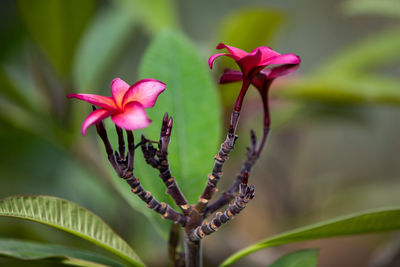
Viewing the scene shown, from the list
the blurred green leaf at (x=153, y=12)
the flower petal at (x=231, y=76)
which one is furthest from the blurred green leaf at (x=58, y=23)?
the flower petal at (x=231, y=76)

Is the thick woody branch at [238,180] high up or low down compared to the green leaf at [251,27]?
down

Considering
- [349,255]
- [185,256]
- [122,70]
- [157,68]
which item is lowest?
[349,255]

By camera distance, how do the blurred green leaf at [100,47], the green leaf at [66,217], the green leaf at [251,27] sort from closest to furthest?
the green leaf at [66,217]
the green leaf at [251,27]
the blurred green leaf at [100,47]

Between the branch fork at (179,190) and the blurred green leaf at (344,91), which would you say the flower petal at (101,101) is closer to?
the branch fork at (179,190)

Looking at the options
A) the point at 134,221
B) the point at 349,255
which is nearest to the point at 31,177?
the point at 134,221

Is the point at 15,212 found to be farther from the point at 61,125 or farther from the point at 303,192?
the point at 303,192

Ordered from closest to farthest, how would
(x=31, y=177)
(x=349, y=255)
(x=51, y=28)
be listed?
(x=51, y=28)
(x=31, y=177)
(x=349, y=255)

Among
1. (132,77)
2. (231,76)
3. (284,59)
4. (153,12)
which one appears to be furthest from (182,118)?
(132,77)

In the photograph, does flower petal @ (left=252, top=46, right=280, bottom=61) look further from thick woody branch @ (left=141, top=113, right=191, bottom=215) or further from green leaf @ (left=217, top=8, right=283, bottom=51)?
green leaf @ (left=217, top=8, right=283, bottom=51)
